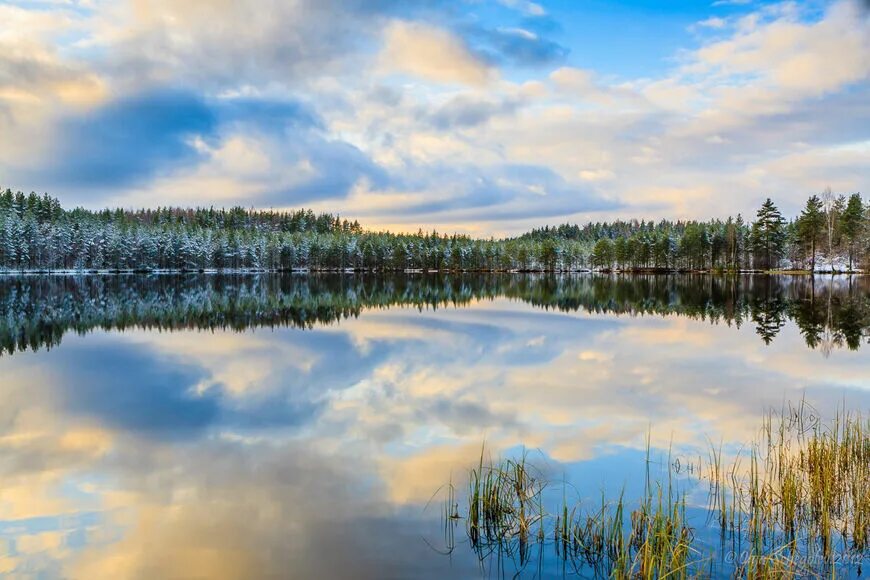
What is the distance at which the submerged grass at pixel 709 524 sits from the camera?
6906mm

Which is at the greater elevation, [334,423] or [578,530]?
[578,530]

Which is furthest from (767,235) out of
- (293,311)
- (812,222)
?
(293,311)

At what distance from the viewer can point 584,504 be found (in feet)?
31.1

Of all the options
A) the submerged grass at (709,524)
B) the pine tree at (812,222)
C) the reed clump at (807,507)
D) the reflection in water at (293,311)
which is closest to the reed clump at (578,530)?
the submerged grass at (709,524)

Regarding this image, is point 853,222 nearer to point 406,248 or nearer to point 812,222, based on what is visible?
point 812,222

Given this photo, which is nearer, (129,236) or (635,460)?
(635,460)

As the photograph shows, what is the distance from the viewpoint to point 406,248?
6604 inches

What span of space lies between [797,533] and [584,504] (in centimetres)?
301

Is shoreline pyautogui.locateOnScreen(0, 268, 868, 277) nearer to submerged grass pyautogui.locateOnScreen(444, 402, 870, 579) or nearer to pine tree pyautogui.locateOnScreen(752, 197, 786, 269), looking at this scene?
pine tree pyautogui.locateOnScreen(752, 197, 786, 269)

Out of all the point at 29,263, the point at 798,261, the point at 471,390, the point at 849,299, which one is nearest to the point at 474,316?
the point at 471,390

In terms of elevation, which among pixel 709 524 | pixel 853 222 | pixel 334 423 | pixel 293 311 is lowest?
pixel 334 423

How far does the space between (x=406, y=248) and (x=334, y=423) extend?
504ft

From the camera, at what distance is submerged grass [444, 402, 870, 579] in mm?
6906

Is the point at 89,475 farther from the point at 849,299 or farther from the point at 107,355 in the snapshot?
the point at 849,299
